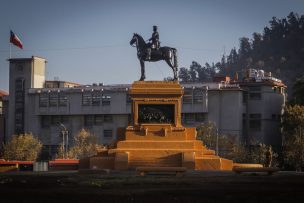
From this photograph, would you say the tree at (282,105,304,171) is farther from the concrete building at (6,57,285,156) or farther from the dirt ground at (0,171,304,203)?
the dirt ground at (0,171,304,203)

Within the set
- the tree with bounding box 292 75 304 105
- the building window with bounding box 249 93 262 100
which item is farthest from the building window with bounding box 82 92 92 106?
the tree with bounding box 292 75 304 105

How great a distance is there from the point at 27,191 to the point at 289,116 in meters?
66.2

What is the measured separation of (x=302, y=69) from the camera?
17400cm

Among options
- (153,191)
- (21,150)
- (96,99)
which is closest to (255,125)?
(96,99)

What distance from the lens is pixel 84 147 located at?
87250 mm

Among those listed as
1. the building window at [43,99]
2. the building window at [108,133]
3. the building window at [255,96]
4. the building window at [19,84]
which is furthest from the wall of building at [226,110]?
the building window at [19,84]

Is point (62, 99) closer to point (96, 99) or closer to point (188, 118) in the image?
point (96, 99)

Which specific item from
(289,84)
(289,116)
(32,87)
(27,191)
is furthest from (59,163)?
(289,84)

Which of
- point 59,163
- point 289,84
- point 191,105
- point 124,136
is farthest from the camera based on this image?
point 289,84

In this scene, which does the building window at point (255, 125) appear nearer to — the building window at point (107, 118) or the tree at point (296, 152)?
the tree at point (296, 152)

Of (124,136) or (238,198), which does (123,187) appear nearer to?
(238,198)

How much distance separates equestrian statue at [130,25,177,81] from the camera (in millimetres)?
47062

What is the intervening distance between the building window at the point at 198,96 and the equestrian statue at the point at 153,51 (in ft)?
164

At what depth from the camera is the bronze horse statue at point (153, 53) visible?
47.1m
